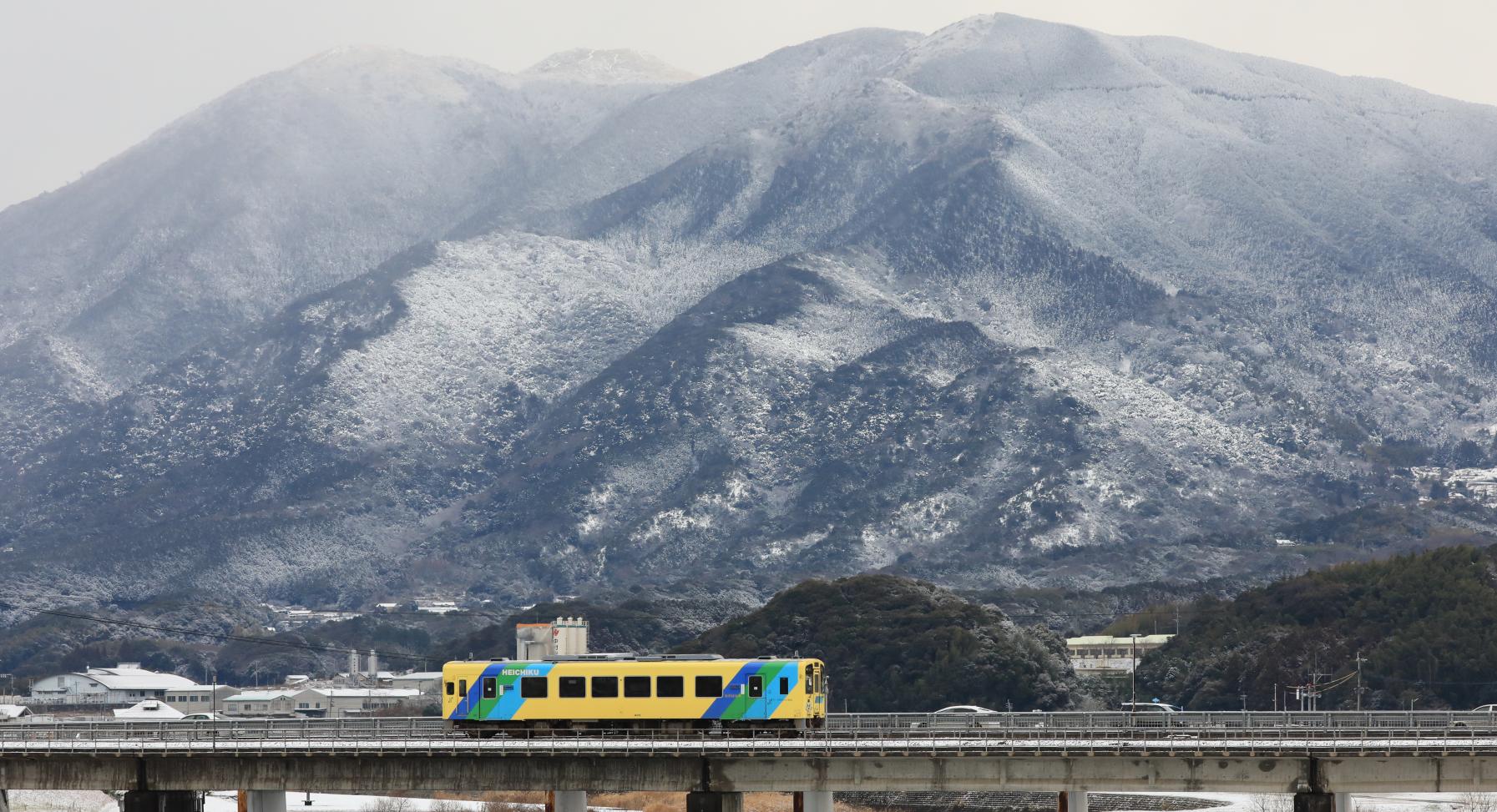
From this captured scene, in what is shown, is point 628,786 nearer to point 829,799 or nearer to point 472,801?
point 829,799

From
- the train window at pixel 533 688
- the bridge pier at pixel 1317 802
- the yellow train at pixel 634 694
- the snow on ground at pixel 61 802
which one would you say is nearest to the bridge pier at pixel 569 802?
the yellow train at pixel 634 694

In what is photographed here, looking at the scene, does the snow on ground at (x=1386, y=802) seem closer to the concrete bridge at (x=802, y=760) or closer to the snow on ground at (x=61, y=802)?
the concrete bridge at (x=802, y=760)

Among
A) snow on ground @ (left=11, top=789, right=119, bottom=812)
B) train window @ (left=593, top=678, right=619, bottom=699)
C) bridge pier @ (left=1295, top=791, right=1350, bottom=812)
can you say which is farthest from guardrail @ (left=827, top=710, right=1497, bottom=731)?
snow on ground @ (left=11, top=789, right=119, bottom=812)

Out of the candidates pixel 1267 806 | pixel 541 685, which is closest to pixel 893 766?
pixel 541 685

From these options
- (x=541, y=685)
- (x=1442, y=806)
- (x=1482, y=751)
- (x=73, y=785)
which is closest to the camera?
(x=1482, y=751)

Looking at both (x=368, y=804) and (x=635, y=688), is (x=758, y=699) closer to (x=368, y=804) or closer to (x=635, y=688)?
(x=635, y=688)

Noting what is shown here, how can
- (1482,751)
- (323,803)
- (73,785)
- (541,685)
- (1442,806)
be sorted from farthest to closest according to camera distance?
(323,803)
(1442,806)
(541,685)
(73,785)
(1482,751)

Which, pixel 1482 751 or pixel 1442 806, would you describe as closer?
pixel 1482 751

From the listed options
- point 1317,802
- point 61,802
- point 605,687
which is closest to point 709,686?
point 605,687
